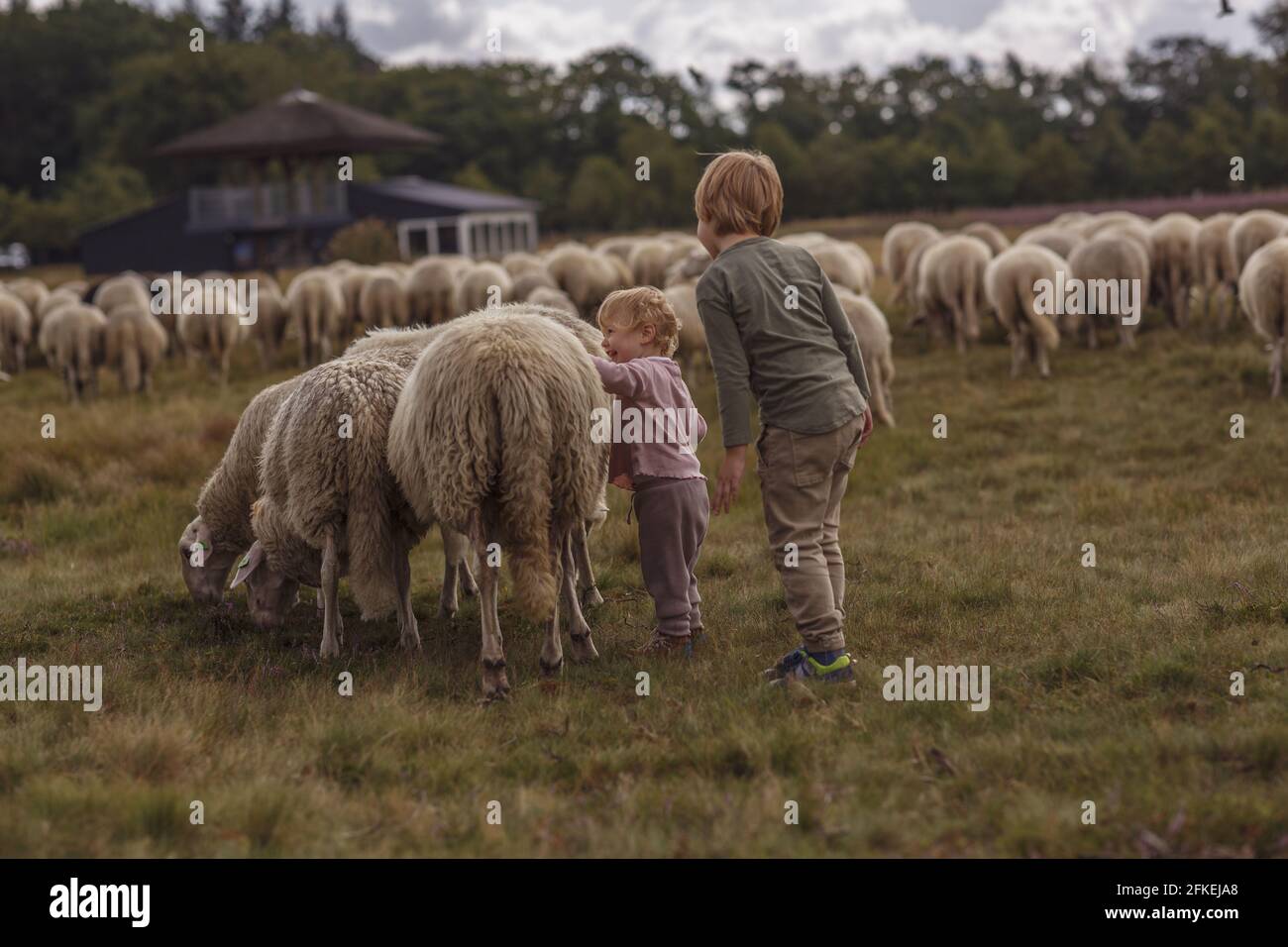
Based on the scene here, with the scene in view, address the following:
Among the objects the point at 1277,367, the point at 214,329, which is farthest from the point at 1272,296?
the point at 214,329

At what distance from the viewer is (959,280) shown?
1578cm

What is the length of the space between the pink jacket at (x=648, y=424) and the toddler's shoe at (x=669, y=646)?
0.69 metres

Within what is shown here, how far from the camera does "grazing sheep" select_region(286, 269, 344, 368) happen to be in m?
18.3

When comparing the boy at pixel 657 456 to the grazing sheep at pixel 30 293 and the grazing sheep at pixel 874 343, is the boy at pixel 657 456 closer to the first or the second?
the grazing sheep at pixel 874 343

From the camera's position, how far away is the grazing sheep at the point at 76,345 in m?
16.1

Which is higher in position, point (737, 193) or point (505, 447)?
point (737, 193)

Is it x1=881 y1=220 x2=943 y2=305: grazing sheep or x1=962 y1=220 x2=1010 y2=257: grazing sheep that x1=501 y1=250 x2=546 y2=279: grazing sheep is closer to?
x1=881 y1=220 x2=943 y2=305: grazing sheep

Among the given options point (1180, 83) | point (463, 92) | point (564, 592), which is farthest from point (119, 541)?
point (1180, 83)

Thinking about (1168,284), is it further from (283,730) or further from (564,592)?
(283,730)

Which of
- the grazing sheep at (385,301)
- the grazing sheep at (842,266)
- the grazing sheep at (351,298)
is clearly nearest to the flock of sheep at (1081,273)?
the grazing sheep at (842,266)

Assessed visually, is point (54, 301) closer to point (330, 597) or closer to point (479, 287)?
point (479, 287)

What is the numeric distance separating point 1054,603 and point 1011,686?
50.1 inches

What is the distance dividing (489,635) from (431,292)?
1455cm

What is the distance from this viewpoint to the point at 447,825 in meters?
3.70
